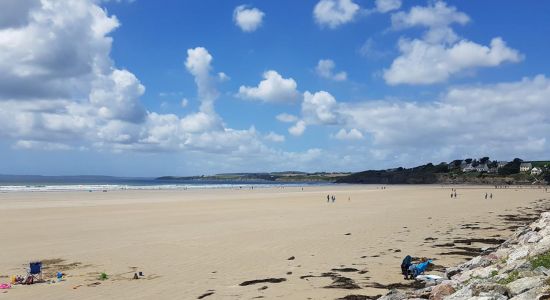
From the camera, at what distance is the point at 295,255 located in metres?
15.8

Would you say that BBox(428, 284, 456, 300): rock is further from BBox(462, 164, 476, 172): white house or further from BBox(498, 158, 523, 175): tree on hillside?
BBox(462, 164, 476, 172): white house

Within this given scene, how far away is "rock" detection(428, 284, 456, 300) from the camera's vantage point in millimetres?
7703

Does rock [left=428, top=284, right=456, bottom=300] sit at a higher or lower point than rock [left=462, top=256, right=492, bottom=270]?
higher

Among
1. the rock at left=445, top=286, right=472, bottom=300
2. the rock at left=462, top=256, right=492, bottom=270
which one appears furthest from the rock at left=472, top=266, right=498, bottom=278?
the rock at left=445, top=286, right=472, bottom=300

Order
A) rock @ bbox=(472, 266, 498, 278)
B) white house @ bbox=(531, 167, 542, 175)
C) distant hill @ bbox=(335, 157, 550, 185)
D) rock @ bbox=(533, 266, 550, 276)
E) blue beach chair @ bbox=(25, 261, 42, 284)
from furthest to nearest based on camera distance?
white house @ bbox=(531, 167, 542, 175)
distant hill @ bbox=(335, 157, 550, 185)
blue beach chair @ bbox=(25, 261, 42, 284)
rock @ bbox=(472, 266, 498, 278)
rock @ bbox=(533, 266, 550, 276)

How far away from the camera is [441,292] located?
25.6 ft

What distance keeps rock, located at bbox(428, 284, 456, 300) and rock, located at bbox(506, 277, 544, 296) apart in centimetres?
137

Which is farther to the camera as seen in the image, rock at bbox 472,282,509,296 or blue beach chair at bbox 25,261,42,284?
blue beach chair at bbox 25,261,42,284

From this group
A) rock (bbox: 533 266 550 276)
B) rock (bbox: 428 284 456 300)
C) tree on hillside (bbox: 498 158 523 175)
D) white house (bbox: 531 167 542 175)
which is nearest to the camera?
rock (bbox: 533 266 550 276)

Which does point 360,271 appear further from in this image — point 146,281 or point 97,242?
point 97,242

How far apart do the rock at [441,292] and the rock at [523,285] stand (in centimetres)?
137

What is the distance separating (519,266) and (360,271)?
5471 millimetres

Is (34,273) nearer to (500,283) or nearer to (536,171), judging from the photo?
(500,283)

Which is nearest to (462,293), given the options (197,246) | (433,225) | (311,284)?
(311,284)
